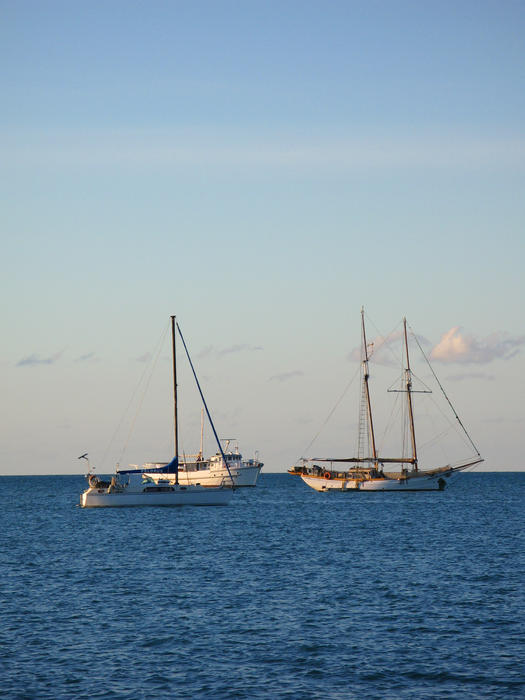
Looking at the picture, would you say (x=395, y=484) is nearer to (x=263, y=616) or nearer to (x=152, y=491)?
(x=152, y=491)

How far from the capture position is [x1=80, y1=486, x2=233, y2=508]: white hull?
101 meters

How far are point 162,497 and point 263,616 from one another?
64.8 m

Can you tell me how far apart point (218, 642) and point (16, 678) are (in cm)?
799

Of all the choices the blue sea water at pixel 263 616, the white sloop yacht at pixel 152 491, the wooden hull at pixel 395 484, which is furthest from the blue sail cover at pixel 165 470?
the wooden hull at pixel 395 484

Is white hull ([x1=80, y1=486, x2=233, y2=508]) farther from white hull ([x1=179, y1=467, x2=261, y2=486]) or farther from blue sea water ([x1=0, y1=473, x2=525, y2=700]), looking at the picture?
white hull ([x1=179, y1=467, x2=261, y2=486])

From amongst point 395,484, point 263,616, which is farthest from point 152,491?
point 263,616

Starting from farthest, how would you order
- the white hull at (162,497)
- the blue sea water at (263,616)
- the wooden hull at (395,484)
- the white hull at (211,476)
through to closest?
the white hull at (211,476) < the wooden hull at (395,484) < the white hull at (162,497) < the blue sea water at (263,616)

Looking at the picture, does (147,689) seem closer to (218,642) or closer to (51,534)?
(218,642)

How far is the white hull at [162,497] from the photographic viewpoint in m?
101

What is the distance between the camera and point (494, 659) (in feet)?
99.3

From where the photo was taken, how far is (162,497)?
101 metres

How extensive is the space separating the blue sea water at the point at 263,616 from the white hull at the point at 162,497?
25.4 m

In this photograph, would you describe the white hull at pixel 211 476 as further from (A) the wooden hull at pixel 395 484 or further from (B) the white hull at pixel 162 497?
(B) the white hull at pixel 162 497

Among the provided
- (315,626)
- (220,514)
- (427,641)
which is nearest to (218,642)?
(315,626)
